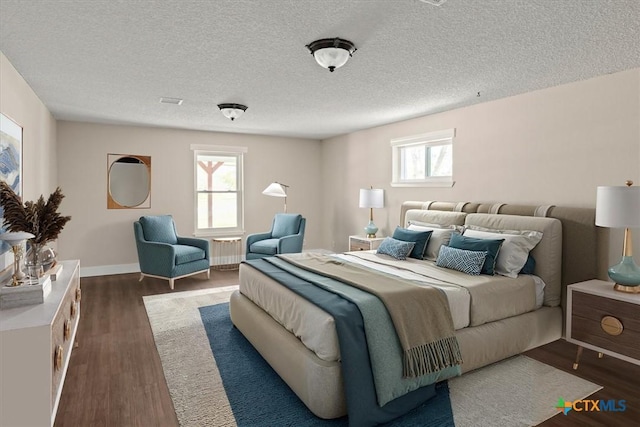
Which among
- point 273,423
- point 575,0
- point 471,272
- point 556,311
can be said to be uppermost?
point 575,0

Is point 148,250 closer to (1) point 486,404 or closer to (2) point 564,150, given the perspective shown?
(1) point 486,404

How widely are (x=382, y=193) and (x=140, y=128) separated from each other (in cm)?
403

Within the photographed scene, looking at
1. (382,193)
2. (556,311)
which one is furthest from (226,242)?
(556,311)

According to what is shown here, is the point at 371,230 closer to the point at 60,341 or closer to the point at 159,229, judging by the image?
the point at 159,229

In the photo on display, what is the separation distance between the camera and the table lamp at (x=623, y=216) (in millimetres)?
2660

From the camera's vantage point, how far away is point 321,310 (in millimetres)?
2400

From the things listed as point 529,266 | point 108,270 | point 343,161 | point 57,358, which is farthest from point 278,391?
point 343,161

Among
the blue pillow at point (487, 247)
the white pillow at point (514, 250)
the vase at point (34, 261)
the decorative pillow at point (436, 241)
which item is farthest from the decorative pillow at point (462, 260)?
the vase at point (34, 261)

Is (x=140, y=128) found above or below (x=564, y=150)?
above

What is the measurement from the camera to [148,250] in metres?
5.25

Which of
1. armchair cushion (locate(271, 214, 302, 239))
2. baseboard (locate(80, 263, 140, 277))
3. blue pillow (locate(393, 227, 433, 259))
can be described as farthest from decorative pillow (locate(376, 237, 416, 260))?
baseboard (locate(80, 263, 140, 277))

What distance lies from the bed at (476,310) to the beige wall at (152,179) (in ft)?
10.7

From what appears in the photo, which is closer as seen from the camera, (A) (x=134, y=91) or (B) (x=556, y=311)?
(B) (x=556, y=311)

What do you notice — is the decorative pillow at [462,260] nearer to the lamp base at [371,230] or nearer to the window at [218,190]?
the lamp base at [371,230]
